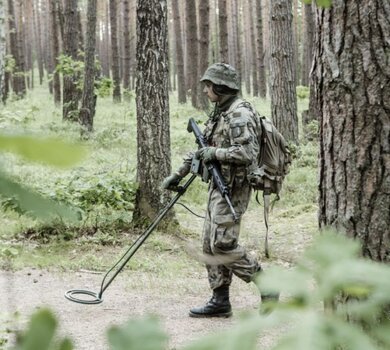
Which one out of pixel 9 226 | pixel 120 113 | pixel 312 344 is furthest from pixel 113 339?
pixel 120 113

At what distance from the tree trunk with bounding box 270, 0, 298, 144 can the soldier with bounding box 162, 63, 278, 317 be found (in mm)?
5895

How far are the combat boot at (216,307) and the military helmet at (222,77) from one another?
1.54m

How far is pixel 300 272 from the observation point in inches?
17.2

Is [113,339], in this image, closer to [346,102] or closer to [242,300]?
[346,102]

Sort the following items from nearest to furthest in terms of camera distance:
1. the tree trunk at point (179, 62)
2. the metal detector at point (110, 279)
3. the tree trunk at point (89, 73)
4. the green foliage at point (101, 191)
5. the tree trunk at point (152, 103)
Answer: the metal detector at point (110, 279)
the tree trunk at point (152, 103)
the green foliage at point (101, 191)
the tree trunk at point (89, 73)
the tree trunk at point (179, 62)

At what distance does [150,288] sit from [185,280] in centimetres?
39

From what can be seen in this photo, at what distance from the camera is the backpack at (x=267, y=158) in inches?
174

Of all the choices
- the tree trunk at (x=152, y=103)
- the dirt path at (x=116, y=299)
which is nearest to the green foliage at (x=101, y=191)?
the tree trunk at (x=152, y=103)

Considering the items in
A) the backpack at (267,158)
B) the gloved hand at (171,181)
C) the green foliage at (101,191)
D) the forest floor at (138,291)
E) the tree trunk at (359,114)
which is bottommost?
the forest floor at (138,291)

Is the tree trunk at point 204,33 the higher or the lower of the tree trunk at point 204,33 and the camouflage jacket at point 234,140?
the higher

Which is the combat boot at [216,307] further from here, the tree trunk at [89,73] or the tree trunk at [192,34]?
the tree trunk at [192,34]

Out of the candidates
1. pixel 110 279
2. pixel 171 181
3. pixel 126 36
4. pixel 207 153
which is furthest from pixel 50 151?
pixel 126 36

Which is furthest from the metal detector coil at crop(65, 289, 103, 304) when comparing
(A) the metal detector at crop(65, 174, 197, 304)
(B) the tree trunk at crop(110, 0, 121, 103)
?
(B) the tree trunk at crop(110, 0, 121, 103)

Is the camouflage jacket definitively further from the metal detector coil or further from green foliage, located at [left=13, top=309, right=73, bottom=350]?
green foliage, located at [left=13, top=309, right=73, bottom=350]
